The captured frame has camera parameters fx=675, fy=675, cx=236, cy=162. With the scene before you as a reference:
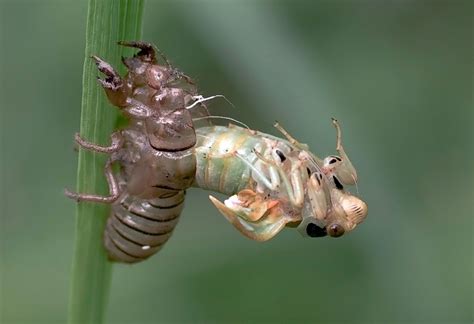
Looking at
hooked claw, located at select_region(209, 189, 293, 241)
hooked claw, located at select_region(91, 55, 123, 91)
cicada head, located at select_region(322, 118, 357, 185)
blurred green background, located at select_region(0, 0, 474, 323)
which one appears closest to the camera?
hooked claw, located at select_region(91, 55, 123, 91)

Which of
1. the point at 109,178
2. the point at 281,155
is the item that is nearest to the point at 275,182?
the point at 281,155

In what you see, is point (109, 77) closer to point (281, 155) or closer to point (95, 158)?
point (95, 158)

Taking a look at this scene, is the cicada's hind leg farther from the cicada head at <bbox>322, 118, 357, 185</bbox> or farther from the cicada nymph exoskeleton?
the cicada head at <bbox>322, 118, 357, 185</bbox>

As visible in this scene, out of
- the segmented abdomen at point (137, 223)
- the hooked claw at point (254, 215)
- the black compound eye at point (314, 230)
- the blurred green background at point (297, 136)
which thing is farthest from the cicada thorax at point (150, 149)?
the blurred green background at point (297, 136)

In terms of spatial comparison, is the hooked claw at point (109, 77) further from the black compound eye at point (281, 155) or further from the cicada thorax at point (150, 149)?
the black compound eye at point (281, 155)

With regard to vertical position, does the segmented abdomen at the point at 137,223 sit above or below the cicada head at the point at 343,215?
below

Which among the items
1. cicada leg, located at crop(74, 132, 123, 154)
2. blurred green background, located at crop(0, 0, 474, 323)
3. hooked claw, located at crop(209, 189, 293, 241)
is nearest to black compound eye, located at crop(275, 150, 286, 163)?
hooked claw, located at crop(209, 189, 293, 241)

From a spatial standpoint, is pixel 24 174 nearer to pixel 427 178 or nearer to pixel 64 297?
pixel 64 297
